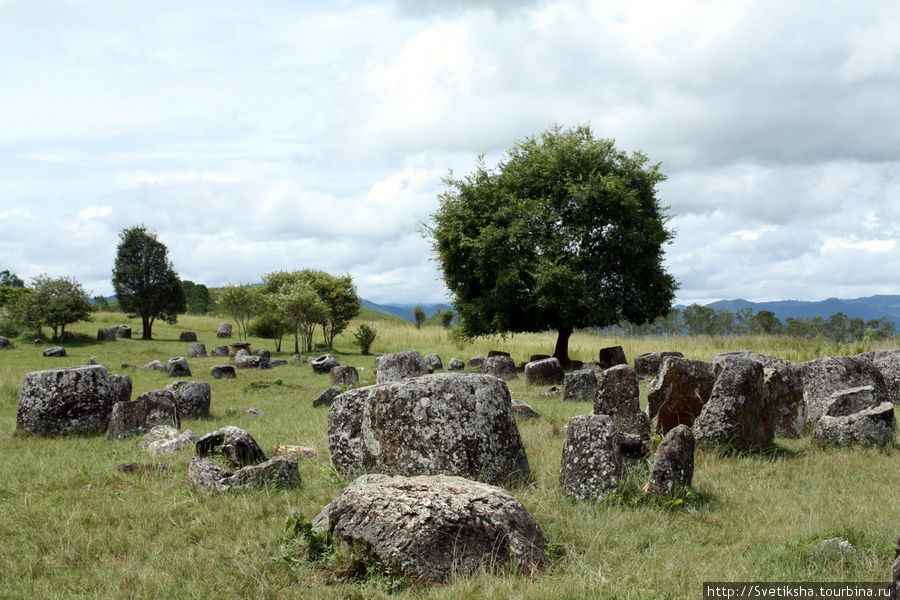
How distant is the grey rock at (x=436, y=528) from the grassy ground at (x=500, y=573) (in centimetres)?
21

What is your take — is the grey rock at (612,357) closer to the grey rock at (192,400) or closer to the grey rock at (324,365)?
the grey rock at (324,365)

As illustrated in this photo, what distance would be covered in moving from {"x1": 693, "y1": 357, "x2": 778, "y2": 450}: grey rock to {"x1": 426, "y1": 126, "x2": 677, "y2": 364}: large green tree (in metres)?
20.0

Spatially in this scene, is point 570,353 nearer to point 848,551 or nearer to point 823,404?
point 823,404

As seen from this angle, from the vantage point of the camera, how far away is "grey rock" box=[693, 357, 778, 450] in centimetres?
1156

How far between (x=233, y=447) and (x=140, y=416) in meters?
5.30

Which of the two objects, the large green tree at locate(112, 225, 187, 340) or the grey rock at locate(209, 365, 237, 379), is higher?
the large green tree at locate(112, 225, 187, 340)

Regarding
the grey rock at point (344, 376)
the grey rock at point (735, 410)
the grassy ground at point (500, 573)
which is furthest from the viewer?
the grey rock at point (344, 376)

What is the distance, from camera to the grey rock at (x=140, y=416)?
1407cm

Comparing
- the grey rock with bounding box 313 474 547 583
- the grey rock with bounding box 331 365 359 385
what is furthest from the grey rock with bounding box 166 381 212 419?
the grey rock with bounding box 313 474 547 583

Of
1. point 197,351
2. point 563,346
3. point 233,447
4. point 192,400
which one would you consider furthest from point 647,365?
point 197,351

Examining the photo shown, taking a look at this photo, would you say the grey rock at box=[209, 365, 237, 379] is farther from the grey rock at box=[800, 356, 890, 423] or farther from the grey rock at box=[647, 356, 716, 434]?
the grey rock at box=[800, 356, 890, 423]

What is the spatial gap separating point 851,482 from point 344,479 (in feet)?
23.4

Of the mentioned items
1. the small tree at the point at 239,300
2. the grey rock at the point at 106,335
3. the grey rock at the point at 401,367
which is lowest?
the grey rock at the point at 401,367

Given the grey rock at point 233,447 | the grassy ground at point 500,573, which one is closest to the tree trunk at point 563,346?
the grassy ground at point 500,573
